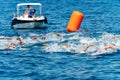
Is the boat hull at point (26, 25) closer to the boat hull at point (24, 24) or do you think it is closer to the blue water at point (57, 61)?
the boat hull at point (24, 24)

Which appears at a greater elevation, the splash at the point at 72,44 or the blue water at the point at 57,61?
the splash at the point at 72,44

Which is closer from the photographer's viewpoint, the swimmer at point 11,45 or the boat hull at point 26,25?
the swimmer at point 11,45

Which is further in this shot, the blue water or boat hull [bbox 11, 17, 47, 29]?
boat hull [bbox 11, 17, 47, 29]

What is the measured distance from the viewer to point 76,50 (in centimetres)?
3650

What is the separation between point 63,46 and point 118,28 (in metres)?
18.3

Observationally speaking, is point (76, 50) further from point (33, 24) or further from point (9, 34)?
point (33, 24)

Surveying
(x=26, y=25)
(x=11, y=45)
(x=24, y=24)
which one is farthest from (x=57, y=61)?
(x=24, y=24)

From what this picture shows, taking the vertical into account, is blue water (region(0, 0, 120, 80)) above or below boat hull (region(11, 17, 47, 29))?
below

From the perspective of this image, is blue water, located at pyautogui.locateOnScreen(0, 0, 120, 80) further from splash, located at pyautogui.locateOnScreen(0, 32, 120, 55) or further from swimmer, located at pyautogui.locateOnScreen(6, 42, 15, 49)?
swimmer, located at pyautogui.locateOnScreen(6, 42, 15, 49)

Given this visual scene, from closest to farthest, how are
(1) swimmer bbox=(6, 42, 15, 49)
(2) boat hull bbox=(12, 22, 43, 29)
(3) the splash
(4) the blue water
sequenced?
(4) the blue water < (3) the splash < (1) swimmer bbox=(6, 42, 15, 49) < (2) boat hull bbox=(12, 22, 43, 29)

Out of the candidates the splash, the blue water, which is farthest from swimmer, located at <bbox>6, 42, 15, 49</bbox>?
the blue water

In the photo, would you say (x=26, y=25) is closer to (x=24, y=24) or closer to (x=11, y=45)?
(x=24, y=24)

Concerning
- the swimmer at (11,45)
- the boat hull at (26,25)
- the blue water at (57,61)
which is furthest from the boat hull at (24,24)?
the swimmer at (11,45)

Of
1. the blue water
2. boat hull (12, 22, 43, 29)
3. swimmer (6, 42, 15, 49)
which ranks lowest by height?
the blue water
